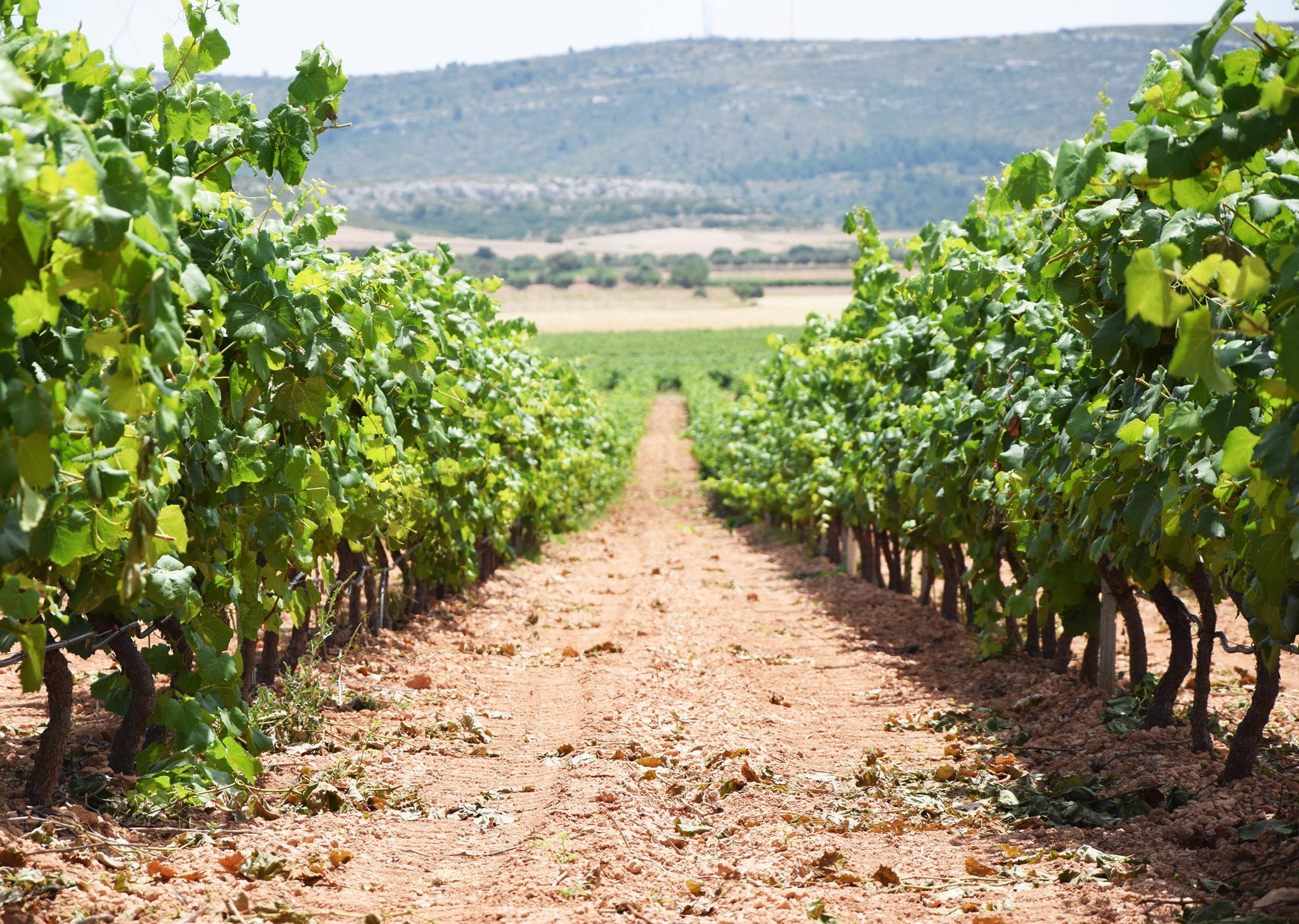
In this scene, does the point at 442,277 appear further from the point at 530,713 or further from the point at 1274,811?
the point at 1274,811

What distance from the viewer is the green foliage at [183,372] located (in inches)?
100.0

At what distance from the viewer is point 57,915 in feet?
10.1

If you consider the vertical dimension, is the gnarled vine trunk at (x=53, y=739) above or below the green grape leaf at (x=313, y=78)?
below

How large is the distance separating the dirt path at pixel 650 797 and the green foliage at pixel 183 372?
0.56m

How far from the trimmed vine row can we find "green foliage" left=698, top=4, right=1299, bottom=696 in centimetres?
1

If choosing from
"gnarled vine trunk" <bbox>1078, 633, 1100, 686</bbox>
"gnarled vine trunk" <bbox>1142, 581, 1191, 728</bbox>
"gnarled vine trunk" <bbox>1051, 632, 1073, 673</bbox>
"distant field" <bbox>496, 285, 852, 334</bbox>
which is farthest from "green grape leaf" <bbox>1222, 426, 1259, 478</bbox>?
"distant field" <bbox>496, 285, 852, 334</bbox>

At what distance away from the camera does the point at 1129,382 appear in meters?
4.55

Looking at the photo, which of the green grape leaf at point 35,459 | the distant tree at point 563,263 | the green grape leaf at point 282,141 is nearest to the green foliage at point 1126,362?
the green grape leaf at point 35,459

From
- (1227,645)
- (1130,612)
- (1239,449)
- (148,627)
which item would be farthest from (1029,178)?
(148,627)

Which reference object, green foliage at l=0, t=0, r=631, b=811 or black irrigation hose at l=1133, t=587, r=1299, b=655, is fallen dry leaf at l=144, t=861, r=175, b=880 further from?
black irrigation hose at l=1133, t=587, r=1299, b=655

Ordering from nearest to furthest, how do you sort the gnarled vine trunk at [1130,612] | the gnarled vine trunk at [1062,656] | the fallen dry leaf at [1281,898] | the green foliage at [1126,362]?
1. the green foliage at [1126,362]
2. the fallen dry leaf at [1281,898]
3. the gnarled vine trunk at [1130,612]
4. the gnarled vine trunk at [1062,656]

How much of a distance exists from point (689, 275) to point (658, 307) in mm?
15851

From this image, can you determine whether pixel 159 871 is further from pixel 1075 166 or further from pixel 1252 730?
pixel 1252 730

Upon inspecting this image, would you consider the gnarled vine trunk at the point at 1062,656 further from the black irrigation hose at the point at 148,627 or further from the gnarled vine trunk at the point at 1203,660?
the black irrigation hose at the point at 148,627
